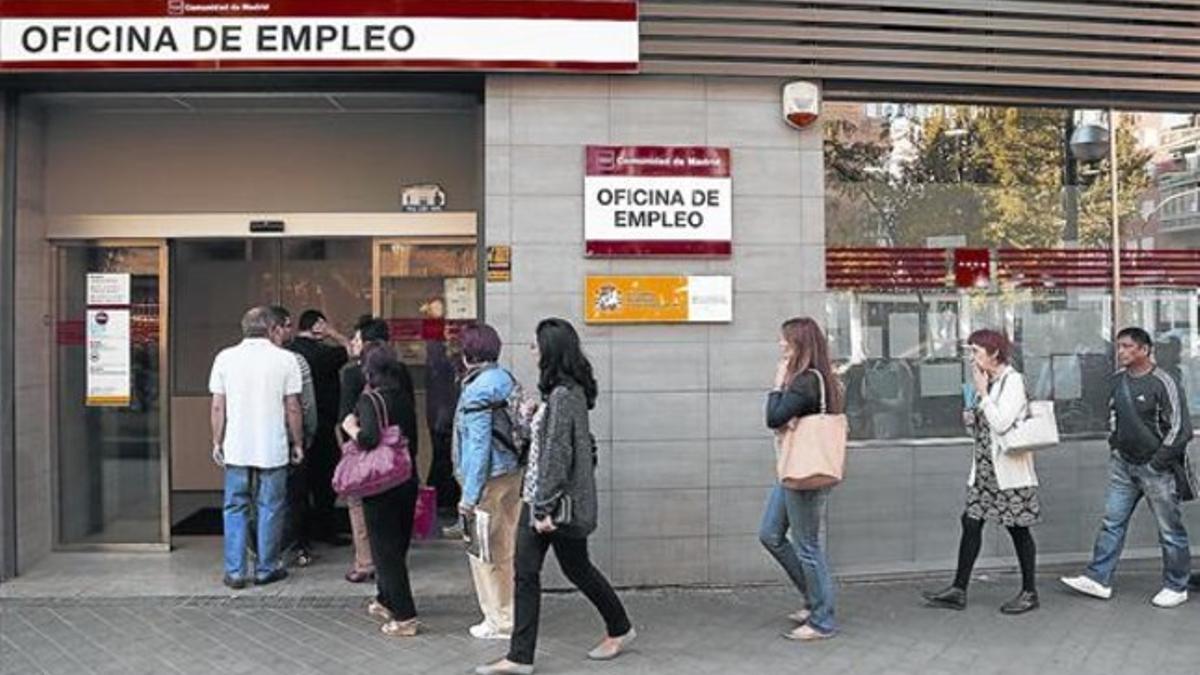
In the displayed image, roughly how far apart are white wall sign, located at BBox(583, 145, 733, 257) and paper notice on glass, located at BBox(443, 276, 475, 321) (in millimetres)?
2350

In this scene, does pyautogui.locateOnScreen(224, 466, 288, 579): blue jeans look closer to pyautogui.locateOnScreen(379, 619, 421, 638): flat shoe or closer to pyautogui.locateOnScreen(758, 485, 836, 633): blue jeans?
pyautogui.locateOnScreen(379, 619, 421, 638): flat shoe

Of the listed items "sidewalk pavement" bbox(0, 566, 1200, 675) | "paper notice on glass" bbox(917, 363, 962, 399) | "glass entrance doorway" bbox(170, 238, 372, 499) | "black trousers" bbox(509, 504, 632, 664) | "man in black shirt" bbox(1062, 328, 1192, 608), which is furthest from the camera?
"glass entrance doorway" bbox(170, 238, 372, 499)

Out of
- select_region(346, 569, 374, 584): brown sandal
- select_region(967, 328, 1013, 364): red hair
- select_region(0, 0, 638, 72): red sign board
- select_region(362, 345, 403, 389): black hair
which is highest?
select_region(0, 0, 638, 72): red sign board

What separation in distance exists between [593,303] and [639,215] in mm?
633

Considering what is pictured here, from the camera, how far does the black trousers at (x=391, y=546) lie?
5.95m

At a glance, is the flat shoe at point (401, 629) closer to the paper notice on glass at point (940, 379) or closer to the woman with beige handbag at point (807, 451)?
the woman with beige handbag at point (807, 451)

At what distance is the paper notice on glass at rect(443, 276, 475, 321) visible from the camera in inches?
356

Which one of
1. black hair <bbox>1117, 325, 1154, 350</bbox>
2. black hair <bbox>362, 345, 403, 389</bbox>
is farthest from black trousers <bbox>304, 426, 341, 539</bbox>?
black hair <bbox>1117, 325, 1154, 350</bbox>

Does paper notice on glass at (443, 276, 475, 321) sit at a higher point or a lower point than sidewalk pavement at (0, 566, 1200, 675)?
higher

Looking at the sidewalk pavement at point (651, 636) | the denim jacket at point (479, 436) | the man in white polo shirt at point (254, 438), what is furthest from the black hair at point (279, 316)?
the denim jacket at point (479, 436)

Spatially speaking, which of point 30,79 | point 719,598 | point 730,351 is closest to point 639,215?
point 730,351

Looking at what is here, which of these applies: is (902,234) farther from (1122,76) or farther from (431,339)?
(431,339)

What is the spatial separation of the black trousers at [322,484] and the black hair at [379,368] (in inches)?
93.4

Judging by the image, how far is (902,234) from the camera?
7656 mm
